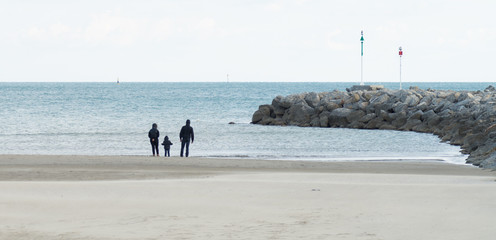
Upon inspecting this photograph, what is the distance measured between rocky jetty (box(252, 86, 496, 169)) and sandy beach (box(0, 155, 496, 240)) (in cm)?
1521

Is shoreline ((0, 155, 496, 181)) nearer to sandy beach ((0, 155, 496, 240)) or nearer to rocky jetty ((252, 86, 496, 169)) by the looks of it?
sandy beach ((0, 155, 496, 240))

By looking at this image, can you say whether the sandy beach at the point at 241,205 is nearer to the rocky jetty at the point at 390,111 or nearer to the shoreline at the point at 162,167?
the shoreline at the point at 162,167

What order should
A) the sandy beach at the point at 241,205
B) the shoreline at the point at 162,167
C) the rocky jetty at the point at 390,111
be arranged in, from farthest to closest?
the rocky jetty at the point at 390,111 < the shoreline at the point at 162,167 < the sandy beach at the point at 241,205

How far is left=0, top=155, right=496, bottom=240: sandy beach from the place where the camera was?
996 cm

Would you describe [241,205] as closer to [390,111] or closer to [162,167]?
[162,167]

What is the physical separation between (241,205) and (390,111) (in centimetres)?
2983

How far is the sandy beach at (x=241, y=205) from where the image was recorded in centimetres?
996

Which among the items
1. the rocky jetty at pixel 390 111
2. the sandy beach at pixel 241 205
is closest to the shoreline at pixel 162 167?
the sandy beach at pixel 241 205

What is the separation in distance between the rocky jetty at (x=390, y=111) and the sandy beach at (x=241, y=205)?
1521 centimetres

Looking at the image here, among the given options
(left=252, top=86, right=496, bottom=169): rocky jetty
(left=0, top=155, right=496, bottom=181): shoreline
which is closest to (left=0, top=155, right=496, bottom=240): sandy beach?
(left=0, top=155, right=496, bottom=181): shoreline

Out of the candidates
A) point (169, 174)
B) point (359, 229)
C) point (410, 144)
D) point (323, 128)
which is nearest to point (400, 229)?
point (359, 229)

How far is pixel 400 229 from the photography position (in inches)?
398

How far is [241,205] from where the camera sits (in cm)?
1199

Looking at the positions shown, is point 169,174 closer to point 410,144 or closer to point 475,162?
point 475,162
